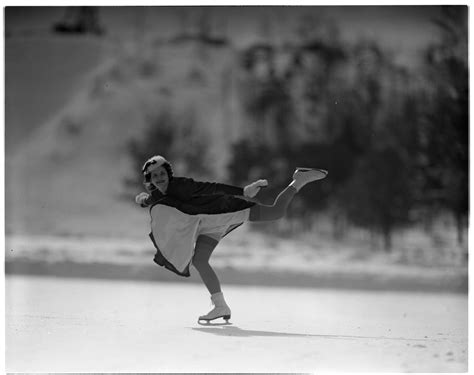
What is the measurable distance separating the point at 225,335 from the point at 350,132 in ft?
17.0

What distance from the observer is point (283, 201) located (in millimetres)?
2863

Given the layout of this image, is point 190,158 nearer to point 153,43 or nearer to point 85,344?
point 153,43

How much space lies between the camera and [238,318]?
3389 millimetres

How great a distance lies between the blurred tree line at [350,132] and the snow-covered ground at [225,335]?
7.57ft

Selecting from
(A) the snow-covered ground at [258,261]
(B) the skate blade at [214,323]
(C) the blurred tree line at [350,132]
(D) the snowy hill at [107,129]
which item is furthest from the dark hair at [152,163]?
(D) the snowy hill at [107,129]

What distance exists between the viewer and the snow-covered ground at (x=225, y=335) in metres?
2.66

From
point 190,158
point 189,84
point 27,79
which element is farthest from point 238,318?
point 189,84

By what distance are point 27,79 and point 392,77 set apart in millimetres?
3900

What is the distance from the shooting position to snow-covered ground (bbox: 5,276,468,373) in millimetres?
2658

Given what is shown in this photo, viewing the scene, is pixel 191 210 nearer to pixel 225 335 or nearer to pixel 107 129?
pixel 225 335

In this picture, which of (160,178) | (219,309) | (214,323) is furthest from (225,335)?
(160,178)

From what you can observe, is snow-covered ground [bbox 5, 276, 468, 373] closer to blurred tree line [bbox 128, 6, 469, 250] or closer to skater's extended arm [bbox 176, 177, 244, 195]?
skater's extended arm [bbox 176, 177, 244, 195]

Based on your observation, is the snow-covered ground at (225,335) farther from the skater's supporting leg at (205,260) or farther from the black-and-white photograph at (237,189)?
the skater's supporting leg at (205,260)

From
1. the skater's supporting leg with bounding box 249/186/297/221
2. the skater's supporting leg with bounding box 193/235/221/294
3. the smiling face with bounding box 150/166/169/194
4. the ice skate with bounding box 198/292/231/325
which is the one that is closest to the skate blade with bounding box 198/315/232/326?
the ice skate with bounding box 198/292/231/325
